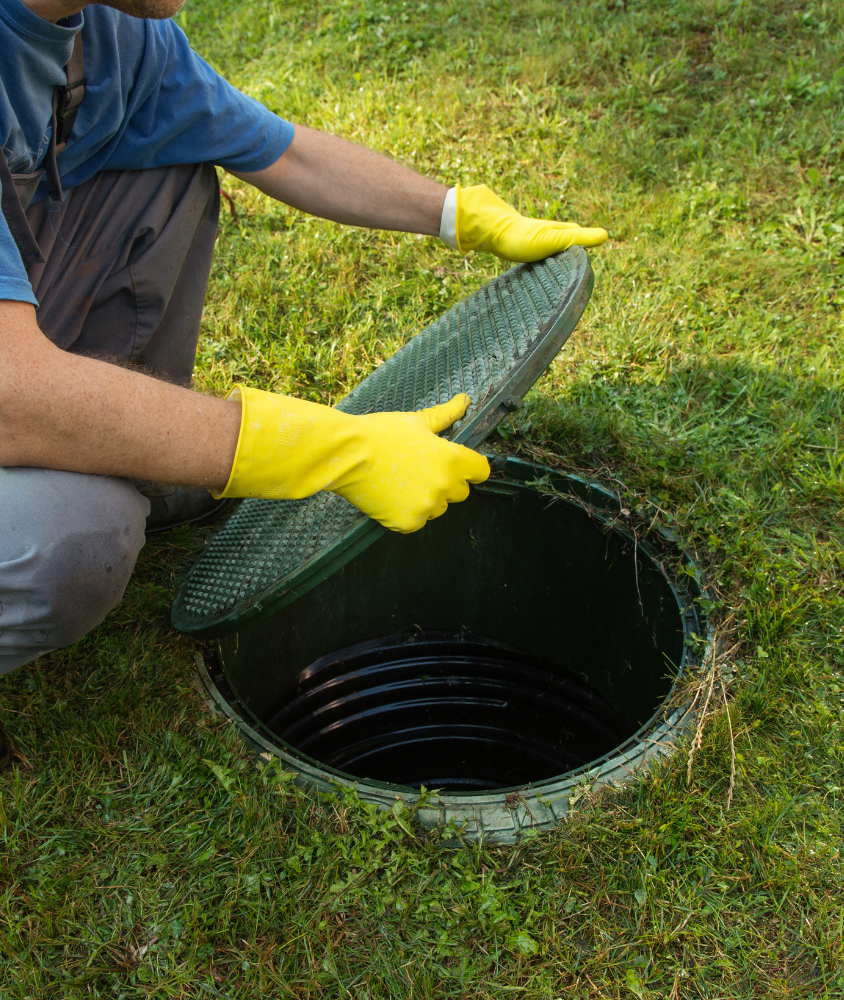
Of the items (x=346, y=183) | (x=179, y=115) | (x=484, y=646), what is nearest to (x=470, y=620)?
(x=484, y=646)

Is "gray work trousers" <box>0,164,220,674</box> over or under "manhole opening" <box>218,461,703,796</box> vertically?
over

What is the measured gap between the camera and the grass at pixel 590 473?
1.40 m

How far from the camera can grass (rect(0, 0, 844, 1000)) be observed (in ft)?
4.58

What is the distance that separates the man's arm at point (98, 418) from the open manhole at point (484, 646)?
622 millimetres

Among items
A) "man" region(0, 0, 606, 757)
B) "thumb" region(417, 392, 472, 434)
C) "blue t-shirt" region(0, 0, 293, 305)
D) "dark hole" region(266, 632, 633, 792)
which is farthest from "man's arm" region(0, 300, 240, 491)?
"dark hole" region(266, 632, 633, 792)

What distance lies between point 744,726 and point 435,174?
262 centimetres

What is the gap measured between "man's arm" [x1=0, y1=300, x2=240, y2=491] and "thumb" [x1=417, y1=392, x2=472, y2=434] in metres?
0.37

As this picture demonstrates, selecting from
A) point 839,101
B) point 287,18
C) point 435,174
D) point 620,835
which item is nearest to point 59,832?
point 620,835

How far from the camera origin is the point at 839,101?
3.37 m

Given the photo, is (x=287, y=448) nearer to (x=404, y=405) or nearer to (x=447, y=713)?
(x=404, y=405)

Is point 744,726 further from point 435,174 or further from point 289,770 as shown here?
point 435,174

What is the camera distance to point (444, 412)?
5.24 feet

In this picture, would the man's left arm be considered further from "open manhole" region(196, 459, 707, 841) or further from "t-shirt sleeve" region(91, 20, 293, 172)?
"open manhole" region(196, 459, 707, 841)

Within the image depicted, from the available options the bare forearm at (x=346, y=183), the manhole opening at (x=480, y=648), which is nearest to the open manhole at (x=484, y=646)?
the manhole opening at (x=480, y=648)
